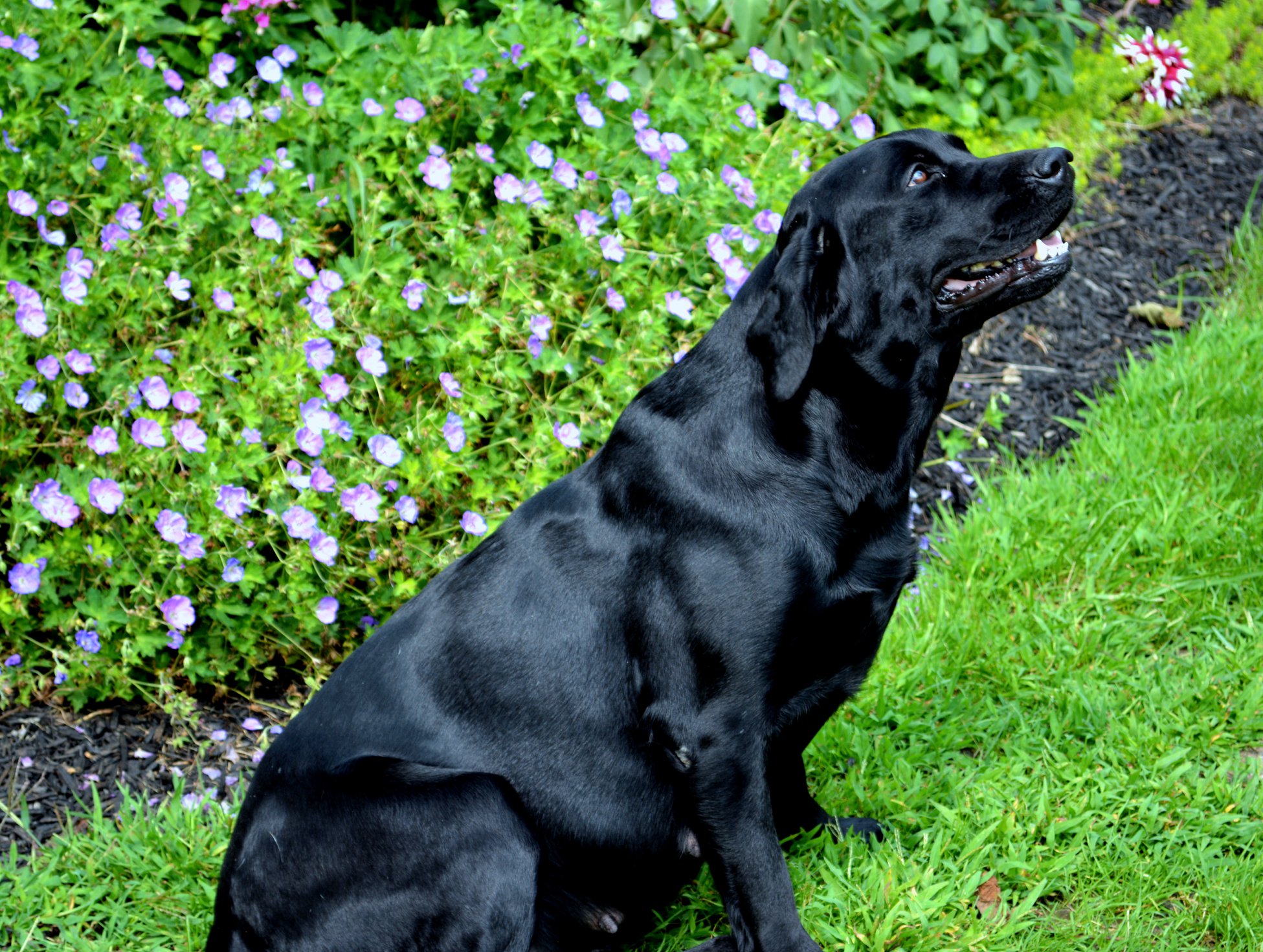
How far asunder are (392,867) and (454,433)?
1459mm

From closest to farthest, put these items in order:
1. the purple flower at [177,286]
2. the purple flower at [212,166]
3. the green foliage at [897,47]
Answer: the purple flower at [177,286]
the purple flower at [212,166]
the green foliage at [897,47]

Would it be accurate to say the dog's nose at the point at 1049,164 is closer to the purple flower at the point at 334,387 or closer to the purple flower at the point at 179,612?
the purple flower at the point at 334,387

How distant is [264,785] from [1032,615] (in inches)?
88.2

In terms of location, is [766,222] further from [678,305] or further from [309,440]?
[309,440]

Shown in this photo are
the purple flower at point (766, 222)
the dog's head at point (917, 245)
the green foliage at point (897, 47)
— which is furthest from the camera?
the green foliage at point (897, 47)

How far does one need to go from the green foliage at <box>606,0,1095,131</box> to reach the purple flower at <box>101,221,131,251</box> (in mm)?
2239

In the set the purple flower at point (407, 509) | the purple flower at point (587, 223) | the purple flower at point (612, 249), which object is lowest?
the purple flower at point (407, 509)

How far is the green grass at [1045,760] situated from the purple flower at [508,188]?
1.73 metres

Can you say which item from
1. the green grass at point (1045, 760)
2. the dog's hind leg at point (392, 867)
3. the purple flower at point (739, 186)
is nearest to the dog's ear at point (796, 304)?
the dog's hind leg at point (392, 867)

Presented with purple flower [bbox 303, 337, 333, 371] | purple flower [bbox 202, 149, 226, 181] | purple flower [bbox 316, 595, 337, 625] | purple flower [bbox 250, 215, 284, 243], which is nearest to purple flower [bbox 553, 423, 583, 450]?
purple flower [bbox 303, 337, 333, 371]

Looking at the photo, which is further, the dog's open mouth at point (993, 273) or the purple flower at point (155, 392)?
the purple flower at point (155, 392)

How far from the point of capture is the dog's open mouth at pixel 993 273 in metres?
2.57

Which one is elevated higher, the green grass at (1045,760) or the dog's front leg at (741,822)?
the dog's front leg at (741,822)

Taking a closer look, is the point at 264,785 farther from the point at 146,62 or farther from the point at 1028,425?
the point at 1028,425
